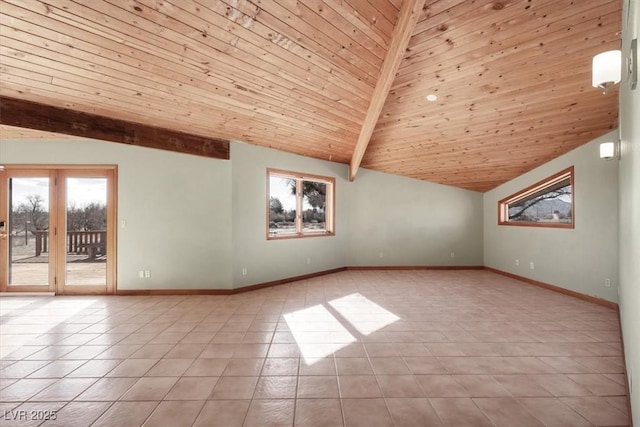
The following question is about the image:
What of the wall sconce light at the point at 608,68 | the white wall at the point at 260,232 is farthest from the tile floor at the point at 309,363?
the wall sconce light at the point at 608,68

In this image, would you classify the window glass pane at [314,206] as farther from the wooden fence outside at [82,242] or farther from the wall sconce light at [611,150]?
the wall sconce light at [611,150]

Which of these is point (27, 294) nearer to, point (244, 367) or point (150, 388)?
point (150, 388)

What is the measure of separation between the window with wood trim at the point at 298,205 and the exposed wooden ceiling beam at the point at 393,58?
5.46 ft

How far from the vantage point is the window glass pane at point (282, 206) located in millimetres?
5727

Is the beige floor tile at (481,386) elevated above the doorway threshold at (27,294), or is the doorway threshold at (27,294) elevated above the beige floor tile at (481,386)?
the doorway threshold at (27,294)

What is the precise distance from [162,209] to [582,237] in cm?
657

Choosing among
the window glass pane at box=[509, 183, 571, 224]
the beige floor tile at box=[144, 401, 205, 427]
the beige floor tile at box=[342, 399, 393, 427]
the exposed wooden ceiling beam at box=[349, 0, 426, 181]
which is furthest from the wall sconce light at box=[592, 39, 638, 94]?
the window glass pane at box=[509, 183, 571, 224]

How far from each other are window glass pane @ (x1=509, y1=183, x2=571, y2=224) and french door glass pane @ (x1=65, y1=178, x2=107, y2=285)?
24.8ft

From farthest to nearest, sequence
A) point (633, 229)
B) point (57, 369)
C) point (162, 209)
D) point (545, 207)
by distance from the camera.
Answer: point (545, 207) → point (162, 209) → point (57, 369) → point (633, 229)

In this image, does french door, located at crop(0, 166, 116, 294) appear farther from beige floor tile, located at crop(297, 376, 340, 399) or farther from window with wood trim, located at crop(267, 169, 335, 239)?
beige floor tile, located at crop(297, 376, 340, 399)

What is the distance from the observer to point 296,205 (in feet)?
20.0

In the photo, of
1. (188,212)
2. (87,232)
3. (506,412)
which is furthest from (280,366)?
(87,232)

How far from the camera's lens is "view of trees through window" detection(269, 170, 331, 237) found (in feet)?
19.0

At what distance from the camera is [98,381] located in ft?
7.55
